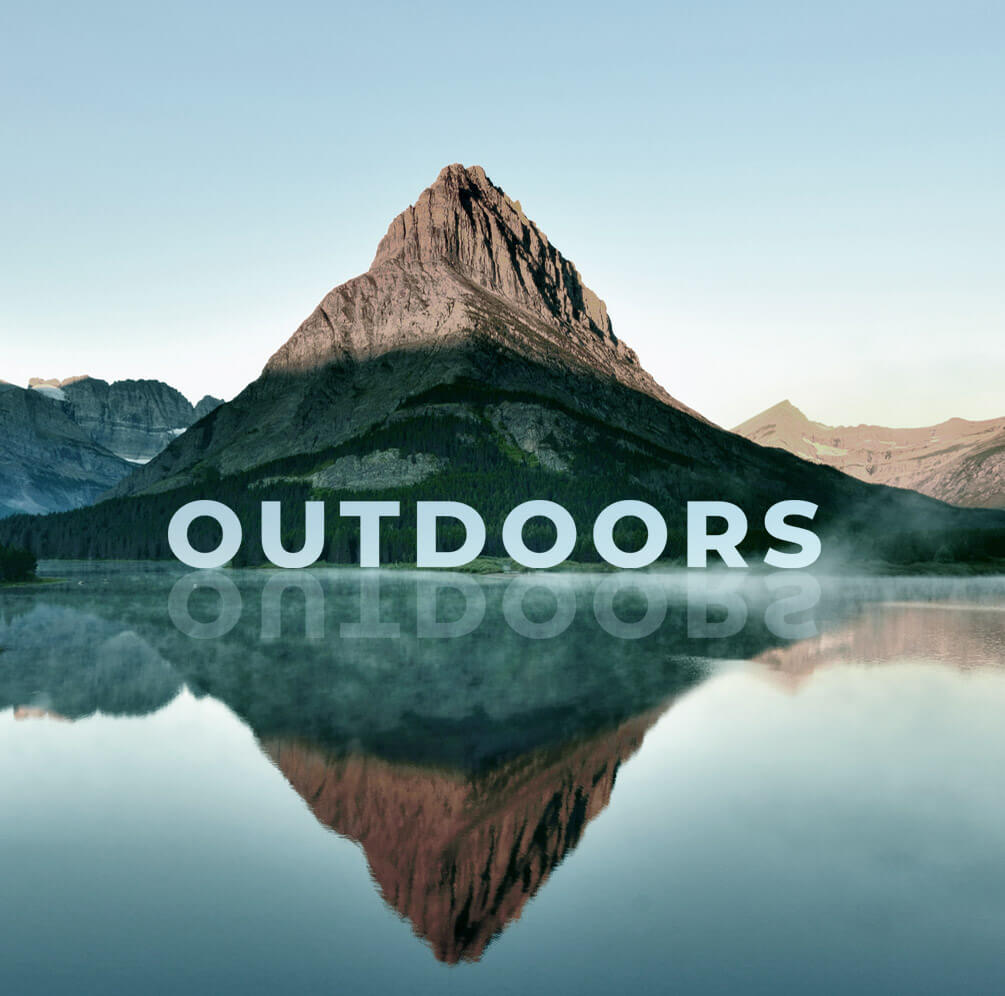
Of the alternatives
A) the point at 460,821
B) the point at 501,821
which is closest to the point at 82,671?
the point at 460,821

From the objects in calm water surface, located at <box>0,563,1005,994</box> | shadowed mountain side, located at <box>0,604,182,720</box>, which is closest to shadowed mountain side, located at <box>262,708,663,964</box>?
calm water surface, located at <box>0,563,1005,994</box>

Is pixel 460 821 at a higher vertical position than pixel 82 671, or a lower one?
lower

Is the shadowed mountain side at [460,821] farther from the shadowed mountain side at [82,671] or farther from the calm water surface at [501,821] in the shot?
the shadowed mountain side at [82,671]

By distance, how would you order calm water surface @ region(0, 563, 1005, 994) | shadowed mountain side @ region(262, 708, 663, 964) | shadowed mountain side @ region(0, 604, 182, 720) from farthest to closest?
shadowed mountain side @ region(0, 604, 182, 720)
shadowed mountain side @ region(262, 708, 663, 964)
calm water surface @ region(0, 563, 1005, 994)

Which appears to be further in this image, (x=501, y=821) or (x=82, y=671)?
(x=82, y=671)

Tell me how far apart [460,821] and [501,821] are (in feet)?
4.46

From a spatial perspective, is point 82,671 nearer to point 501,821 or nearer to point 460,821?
point 460,821

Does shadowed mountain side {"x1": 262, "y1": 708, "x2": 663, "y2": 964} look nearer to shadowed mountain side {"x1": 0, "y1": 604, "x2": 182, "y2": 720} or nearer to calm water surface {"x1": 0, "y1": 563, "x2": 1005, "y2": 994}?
calm water surface {"x1": 0, "y1": 563, "x2": 1005, "y2": 994}

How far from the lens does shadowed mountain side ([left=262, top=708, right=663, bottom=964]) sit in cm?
2252

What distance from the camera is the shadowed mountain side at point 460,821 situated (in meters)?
22.5

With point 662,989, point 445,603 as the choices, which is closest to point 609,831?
point 662,989

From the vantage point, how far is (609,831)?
27.9m

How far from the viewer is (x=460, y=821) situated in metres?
28.5

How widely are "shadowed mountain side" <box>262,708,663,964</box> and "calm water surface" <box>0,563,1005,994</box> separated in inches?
5.4
